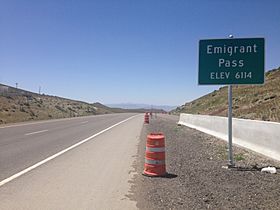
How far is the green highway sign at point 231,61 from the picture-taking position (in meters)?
12.1

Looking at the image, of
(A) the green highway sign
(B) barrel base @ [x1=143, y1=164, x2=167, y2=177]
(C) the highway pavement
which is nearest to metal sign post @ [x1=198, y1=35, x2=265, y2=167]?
(A) the green highway sign

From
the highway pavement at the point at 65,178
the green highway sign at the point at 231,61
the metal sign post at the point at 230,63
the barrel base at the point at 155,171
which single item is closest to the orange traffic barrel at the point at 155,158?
the barrel base at the point at 155,171

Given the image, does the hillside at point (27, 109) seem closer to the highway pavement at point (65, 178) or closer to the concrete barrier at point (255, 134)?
the concrete barrier at point (255, 134)

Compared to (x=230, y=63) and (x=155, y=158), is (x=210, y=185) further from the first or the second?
(x=230, y=63)

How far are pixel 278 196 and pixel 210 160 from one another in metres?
5.38

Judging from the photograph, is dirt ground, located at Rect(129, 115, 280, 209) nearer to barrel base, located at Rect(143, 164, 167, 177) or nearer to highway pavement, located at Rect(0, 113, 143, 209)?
barrel base, located at Rect(143, 164, 167, 177)

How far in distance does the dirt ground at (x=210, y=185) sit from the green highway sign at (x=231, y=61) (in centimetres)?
247

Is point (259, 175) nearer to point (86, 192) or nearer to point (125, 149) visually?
point (86, 192)

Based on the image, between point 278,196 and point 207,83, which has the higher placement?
point 207,83

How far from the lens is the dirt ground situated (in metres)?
7.58

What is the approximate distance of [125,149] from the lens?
17.1m

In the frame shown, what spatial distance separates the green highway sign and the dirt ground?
8.11 feet

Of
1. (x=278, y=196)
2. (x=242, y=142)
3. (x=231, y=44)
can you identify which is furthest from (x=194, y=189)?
(x=242, y=142)

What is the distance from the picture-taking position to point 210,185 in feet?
30.0
